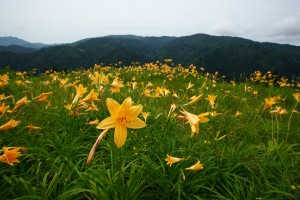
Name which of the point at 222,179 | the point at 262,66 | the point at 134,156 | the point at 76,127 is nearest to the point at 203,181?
the point at 222,179

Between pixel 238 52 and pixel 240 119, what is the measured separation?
551 feet

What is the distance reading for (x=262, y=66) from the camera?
12694cm

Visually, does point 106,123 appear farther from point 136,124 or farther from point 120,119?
point 136,124

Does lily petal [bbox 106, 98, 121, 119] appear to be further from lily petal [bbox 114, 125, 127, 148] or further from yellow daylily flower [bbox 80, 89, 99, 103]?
yellow daylily flower [bbox 80, 89, 99, 103]

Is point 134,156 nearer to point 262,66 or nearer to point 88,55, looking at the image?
point 262,66

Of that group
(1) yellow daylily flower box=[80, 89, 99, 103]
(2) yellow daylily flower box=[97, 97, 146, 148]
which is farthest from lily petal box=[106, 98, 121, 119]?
(1) yellow daylily flower box=[80, 89, 99, 103]

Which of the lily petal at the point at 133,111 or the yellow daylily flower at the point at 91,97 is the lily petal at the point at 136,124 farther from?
the yellow daylily flower at the point at 91,97

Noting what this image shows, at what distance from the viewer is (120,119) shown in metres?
1.39

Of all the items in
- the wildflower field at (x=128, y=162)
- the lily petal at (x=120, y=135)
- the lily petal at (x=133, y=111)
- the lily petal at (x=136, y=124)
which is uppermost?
the lily petal at (x=133, y=111)

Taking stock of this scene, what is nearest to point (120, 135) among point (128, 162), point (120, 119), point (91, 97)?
point (120, 119)

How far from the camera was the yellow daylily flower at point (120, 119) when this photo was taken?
4.37 feet

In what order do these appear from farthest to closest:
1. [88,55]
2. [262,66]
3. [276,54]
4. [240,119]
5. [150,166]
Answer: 1. [88,55]
2. [276,54]
3. [262,66]
4. [240,119]
5. [150,166]

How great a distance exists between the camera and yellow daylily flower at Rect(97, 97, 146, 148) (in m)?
1.33

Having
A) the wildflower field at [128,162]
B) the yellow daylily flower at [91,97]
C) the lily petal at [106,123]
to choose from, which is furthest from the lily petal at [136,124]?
the yellow daylily flower at [91,97]
